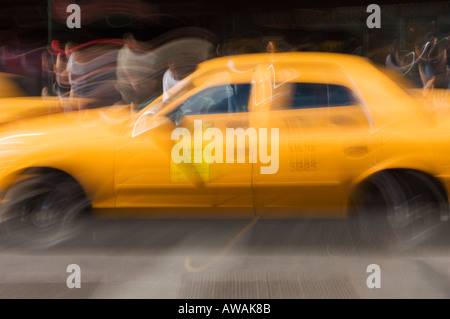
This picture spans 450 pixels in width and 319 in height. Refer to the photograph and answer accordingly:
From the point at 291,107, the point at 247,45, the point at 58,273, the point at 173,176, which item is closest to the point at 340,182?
the point at 291,107

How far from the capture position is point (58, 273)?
13.4 ft

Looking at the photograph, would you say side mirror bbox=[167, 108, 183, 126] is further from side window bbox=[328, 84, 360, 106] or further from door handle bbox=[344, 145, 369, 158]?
door handle bbox=[344, 145, 369, 158]

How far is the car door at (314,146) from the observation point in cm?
438

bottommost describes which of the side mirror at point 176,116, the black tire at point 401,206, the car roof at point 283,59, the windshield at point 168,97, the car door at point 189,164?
the black tire at point 401,206

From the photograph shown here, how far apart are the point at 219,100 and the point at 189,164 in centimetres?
61

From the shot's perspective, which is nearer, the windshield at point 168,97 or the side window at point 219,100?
the side window at point 219,100

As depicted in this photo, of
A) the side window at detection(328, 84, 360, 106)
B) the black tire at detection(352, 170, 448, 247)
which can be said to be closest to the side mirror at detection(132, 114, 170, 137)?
the side window at detection(328, 84, 360, 106)

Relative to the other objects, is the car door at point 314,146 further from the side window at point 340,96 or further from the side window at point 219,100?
the side window at point 219,100

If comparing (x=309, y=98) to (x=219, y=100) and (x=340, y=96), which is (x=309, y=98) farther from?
(x=219, y=100)

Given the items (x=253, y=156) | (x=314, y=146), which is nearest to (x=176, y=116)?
(x=253, y=156)

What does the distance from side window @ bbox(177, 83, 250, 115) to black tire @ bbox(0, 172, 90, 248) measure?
1.18 m

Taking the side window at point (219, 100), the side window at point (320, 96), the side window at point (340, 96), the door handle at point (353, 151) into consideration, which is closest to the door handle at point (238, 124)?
the side window at point (219, 100)

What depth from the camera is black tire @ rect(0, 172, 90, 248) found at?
461cm

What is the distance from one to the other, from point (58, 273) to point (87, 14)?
27.6 feet
